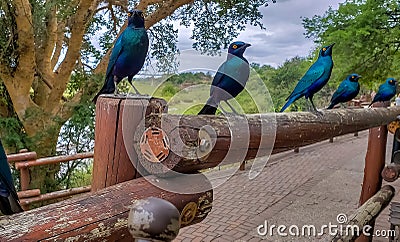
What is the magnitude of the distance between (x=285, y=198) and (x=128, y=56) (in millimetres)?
3521

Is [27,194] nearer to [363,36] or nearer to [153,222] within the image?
[153,222]

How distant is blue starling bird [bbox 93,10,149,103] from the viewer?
1.29 meters

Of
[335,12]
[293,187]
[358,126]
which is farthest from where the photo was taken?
[335,12]

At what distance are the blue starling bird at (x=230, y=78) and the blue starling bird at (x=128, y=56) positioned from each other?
282 millimetres

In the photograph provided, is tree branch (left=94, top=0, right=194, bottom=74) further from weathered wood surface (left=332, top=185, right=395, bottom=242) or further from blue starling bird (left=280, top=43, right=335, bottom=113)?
weathered wood surface (left=332, top=185, right=395, bottom=242)

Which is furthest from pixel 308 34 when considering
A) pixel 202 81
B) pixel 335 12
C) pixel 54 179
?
pixel 202 81

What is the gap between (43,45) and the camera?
202 inches

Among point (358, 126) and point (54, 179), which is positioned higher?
point (358, 126)

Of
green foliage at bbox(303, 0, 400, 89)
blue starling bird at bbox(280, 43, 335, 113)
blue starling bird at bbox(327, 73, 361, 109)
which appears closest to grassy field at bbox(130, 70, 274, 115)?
blue starling bird at bbox(280, 43, 335, 113)

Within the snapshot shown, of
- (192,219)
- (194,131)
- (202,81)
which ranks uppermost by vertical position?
(202,81)

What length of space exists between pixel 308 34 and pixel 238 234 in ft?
14.4

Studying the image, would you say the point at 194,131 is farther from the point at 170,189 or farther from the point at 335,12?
the point at 335,12

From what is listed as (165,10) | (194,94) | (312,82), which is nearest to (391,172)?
(312,82)

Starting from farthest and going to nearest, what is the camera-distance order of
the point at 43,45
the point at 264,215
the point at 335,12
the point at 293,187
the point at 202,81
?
the point at 335,12 → the point at 43,45 → the point at 293,187 → the point at 264,215 → the point at 202,81
